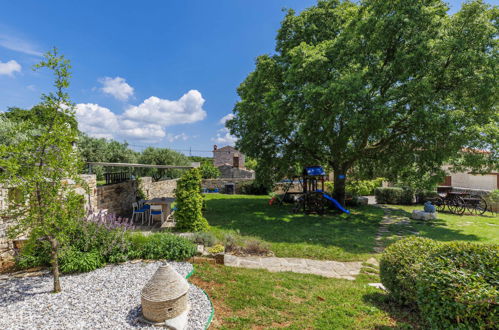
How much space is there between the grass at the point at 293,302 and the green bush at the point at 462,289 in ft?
3.18

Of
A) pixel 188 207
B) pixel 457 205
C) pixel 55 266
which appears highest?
pixel 188 207

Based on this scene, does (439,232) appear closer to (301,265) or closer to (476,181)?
(301,265)

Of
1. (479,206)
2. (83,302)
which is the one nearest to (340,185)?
(479,206)

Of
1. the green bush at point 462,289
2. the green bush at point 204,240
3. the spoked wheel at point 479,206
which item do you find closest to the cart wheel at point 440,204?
the spoked wheel at point 479,206

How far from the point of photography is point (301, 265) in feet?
17.5

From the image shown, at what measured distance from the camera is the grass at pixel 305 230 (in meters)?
6.39

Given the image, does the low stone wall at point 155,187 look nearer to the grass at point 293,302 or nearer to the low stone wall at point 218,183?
the low stone wall at point 218,183

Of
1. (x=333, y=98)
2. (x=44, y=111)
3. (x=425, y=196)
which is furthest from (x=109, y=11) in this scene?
(x=425, y=196)

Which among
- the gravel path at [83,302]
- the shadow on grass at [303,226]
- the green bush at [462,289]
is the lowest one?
the shadow on grass at [303,226]

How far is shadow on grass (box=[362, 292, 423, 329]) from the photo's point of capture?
2910 mm

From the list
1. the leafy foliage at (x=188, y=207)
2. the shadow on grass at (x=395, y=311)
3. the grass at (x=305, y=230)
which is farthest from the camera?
the leafy foliage at (x=188, y=207)

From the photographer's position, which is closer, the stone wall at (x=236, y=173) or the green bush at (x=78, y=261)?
the green bush at (x=78, y=261)

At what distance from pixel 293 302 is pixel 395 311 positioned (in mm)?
1418

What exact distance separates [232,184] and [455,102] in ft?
50.5
